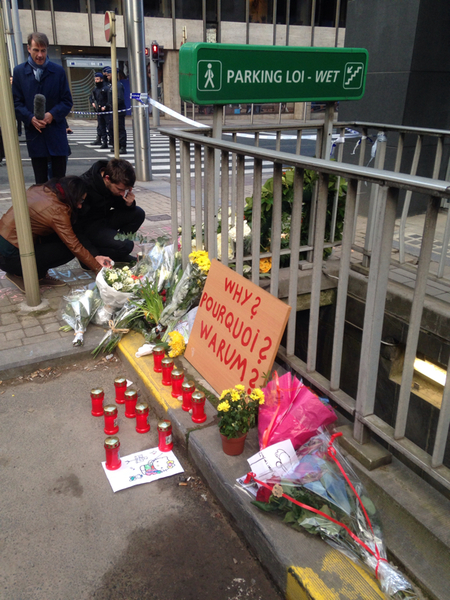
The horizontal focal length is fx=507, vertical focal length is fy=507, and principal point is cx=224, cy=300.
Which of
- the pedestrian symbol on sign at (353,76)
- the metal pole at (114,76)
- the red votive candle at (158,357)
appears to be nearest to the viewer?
the red votive candle at (158,357)

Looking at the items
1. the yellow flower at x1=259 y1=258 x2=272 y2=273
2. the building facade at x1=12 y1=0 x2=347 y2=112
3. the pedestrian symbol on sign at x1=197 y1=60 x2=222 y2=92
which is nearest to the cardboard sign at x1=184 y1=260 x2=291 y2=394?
the yellow flower at x1=259 y1=258 x2=272 y2=273

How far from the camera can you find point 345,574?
1854 mm

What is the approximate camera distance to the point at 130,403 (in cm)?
300

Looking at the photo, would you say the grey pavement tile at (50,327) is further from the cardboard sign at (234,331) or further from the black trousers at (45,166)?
the black trousers at (45,166)

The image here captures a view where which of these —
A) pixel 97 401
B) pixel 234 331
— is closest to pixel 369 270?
pixel 234 331

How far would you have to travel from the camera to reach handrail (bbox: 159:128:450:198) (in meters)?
1.73

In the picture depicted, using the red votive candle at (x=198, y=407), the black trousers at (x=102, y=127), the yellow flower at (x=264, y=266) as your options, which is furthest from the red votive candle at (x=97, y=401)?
the black trousers at (x=102, y=127)

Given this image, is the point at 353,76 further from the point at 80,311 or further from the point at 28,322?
the point at 28,322

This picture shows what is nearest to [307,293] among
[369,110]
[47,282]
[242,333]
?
[242,333]

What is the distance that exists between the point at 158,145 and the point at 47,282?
1406 cm

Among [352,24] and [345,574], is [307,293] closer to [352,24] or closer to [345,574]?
[345,574]

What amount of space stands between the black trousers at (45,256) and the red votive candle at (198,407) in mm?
2285

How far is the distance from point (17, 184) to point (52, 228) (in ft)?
1.64

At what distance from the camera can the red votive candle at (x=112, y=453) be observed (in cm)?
252
